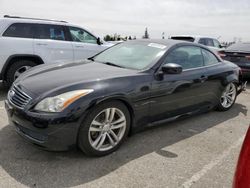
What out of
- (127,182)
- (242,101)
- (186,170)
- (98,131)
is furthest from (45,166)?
(242,101)

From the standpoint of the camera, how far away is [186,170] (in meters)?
3.04

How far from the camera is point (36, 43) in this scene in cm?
614

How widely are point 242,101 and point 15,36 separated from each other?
5.50 meters

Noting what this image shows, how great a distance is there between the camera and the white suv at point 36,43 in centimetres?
575

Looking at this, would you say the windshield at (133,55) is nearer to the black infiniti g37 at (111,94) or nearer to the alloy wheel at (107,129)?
the black infiniti g37 at (111,94)

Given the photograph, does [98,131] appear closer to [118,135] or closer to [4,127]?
[118,135]

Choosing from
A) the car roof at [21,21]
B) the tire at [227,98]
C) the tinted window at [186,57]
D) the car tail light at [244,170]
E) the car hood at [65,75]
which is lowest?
the tire at [227,98]

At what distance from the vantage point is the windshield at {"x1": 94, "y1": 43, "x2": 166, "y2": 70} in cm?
383

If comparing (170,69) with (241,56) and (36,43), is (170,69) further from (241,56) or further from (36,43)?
(241,56)

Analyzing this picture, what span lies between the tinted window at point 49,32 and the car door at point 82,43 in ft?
0.93

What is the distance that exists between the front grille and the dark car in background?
686cm

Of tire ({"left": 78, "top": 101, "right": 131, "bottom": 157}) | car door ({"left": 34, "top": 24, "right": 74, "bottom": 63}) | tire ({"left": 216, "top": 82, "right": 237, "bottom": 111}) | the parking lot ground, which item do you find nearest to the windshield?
tire ({"left": 78, "top": 101, "right": 131, "bottom": 157})

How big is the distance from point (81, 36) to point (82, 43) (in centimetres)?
24

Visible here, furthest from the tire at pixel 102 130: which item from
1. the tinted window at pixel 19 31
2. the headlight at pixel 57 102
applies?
the tinted window at pixel 19 31
